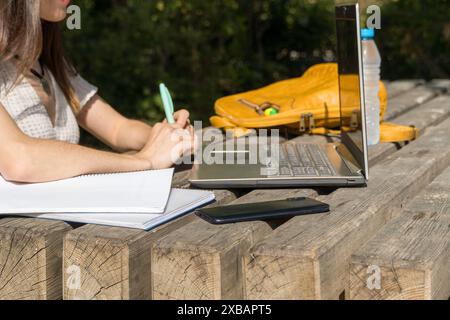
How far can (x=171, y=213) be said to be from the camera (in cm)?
130

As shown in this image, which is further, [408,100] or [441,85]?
[441,85]

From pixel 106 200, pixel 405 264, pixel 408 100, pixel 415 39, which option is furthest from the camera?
pixel 415 39

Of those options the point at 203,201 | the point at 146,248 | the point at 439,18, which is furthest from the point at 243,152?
the point at 439,18

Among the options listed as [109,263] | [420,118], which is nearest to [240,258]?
[109,263]

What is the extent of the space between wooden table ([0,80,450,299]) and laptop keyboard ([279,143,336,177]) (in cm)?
21

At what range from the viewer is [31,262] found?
1204mm

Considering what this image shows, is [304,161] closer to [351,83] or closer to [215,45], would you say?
[351,83]

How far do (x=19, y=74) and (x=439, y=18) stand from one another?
495cm

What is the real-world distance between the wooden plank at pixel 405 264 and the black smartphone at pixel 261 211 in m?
0.14

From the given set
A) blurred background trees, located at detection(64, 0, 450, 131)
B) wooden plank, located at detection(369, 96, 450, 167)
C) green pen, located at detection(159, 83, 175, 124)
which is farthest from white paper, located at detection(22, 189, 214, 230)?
blurred background trees, located at detection(64, 0, 450, 131)

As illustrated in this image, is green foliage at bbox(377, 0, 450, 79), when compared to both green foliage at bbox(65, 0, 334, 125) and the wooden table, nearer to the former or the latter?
green foliage at bbox(65, 0, 334, 125)

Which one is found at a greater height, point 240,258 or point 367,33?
point 367,33

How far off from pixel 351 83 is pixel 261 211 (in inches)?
22.0

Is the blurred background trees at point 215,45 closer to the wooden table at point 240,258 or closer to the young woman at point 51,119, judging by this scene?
the young woman at point 51,119
